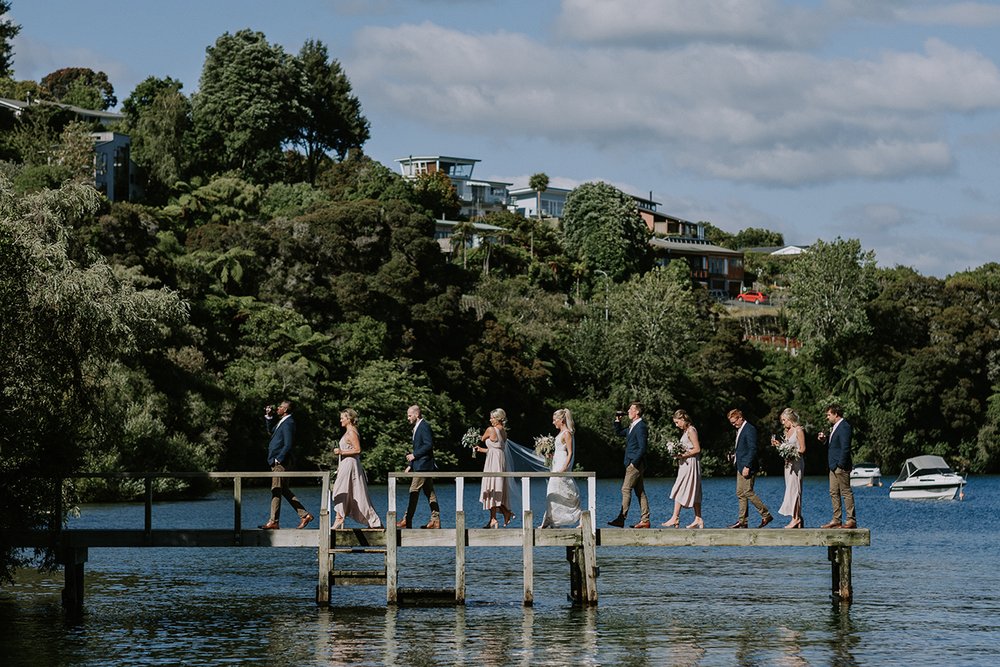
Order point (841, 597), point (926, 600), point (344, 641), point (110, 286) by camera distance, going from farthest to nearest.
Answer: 1. point (110, 286)
2. point (926, 600)
3. point (841, 597)
4. point (344, 641)

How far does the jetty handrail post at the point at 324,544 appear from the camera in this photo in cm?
2625

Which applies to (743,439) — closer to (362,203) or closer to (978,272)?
(362,203)

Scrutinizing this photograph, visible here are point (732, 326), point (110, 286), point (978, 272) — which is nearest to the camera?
point (110, 286)

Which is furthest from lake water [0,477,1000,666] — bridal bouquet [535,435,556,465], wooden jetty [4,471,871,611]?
bridal bouquet [535,435,556,465]

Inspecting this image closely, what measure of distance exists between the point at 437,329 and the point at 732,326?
27.8m

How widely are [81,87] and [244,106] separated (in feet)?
82.2

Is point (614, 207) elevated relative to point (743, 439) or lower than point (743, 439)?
elevated

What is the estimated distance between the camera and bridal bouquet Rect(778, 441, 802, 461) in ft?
86.3

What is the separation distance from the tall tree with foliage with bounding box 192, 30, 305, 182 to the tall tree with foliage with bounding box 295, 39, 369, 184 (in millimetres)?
5289

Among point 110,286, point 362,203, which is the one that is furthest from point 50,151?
point 110,286

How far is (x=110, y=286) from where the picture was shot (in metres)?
34.0

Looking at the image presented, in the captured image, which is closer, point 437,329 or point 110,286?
point 110,286

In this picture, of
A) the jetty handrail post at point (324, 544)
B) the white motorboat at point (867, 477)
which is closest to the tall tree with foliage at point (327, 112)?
the white motorboat at point (867, 477)

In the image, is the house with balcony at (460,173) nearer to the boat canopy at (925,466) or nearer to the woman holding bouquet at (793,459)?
the boat canopy at (925,466)
